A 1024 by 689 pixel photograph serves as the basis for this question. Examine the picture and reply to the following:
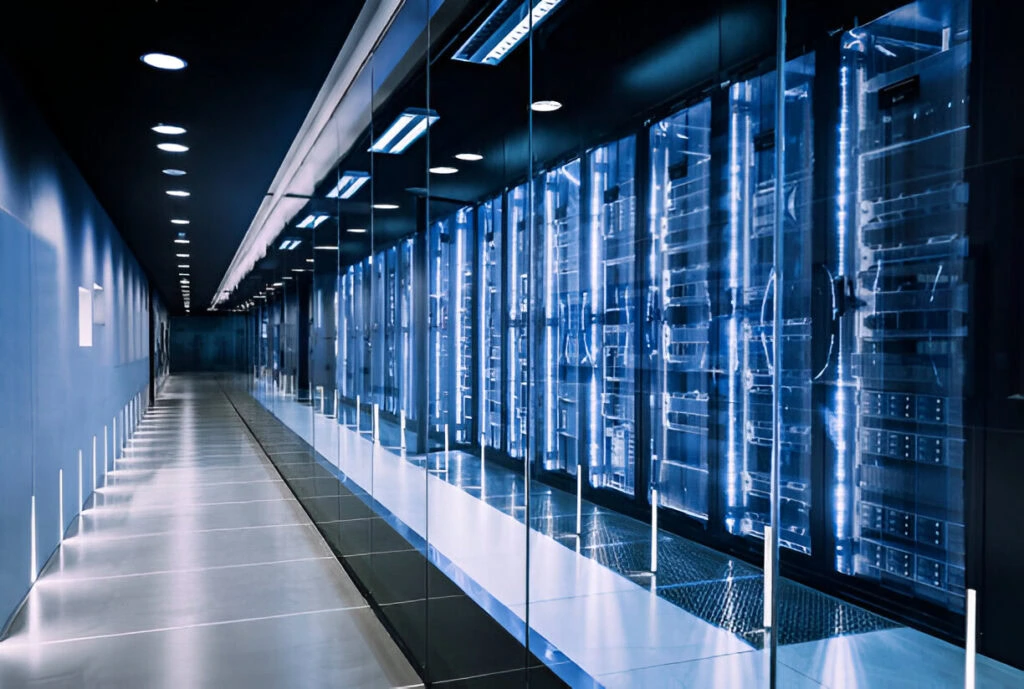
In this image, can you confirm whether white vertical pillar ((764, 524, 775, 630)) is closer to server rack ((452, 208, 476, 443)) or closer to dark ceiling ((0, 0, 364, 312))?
server rack ((452, 208, 476, 443))

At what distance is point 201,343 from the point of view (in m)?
41.6

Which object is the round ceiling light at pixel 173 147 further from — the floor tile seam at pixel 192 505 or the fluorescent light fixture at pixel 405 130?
the floor tile seam at pixel 192 505

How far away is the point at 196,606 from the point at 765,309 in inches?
156

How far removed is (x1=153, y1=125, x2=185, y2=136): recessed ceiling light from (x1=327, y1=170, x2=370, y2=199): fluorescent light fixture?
105cm

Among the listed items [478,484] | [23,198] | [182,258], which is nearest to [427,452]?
[478,484]

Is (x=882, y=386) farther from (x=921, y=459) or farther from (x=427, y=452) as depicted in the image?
(x=427, y=452)

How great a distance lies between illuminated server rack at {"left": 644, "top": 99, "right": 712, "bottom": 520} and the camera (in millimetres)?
1503

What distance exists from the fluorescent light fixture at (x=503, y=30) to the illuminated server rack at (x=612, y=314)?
1.94 ft

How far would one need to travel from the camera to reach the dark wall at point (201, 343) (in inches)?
1623

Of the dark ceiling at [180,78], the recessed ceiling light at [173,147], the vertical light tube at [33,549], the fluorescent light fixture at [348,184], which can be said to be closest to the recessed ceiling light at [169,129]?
the dark ceiling at [180,78]

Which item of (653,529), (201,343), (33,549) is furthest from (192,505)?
(201,343)

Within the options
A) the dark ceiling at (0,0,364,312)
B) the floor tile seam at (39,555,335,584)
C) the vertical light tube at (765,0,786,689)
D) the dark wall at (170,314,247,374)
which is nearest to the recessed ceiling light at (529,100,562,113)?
the vertical light tube at (765,0,786,689)

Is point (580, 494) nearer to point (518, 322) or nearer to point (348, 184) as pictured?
point (518, 322)

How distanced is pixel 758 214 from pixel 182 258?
45.1 feet
